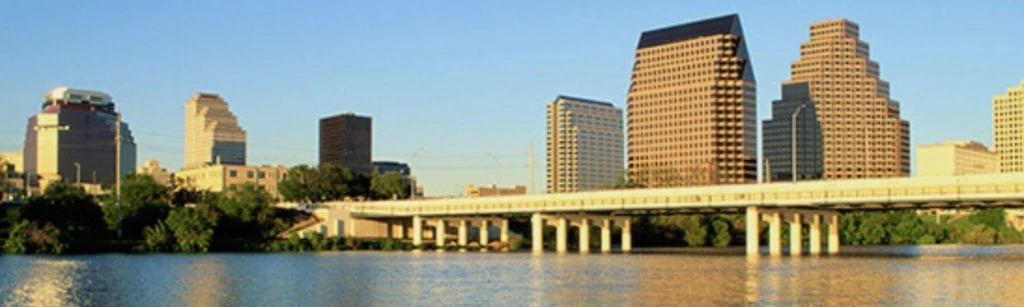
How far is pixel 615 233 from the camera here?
7869 inches

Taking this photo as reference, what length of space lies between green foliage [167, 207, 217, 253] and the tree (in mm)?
6761

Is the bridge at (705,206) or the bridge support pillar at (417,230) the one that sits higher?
the bridge at (705,206)

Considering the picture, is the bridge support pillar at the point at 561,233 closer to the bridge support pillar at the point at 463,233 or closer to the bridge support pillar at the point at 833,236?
the bridge support pillar at the point at 463,233

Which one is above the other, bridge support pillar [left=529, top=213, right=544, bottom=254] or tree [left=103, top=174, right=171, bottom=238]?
tree [left=103, top=174, right=171, bottom=238]

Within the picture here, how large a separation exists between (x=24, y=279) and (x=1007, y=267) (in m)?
70.0

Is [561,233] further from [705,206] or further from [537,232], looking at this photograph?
[705,206]

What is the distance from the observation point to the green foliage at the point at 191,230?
15025cm

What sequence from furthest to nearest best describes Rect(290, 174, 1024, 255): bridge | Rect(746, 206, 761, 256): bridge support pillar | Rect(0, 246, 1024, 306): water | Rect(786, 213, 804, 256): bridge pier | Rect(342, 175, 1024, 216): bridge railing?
Rect(786, 213, 804, 256): bridge pier, Rect(746, 206, 761, 256): bridge support pillar, Rect(290, 174, 1024, 255): bridge, Rect(342, 175, 1024, 216): bridge railing, Rect(0, 246, 1024, 306): water

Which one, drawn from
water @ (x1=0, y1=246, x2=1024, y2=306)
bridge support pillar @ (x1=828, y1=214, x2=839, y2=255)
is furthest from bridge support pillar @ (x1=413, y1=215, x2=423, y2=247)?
water @ (x1=0, y1=246, x2=1024, y2=306)

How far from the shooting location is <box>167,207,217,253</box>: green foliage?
150 m

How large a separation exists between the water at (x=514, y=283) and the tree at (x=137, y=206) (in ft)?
158

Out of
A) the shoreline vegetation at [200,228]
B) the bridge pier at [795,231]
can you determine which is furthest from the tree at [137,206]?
the bridge pier at [795,231]

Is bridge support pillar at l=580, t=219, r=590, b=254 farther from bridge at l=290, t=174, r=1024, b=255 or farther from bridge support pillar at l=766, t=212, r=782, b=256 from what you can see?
bridge support pillar at l=766, t=212, r=782, b=256

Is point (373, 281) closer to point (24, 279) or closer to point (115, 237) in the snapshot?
point (24, 279)
